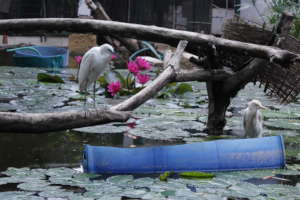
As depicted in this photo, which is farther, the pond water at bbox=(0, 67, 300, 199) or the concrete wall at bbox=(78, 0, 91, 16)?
the concrete wall at bbox=(78, 0, 91, 16)

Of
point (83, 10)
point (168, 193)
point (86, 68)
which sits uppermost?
point (83, 10)

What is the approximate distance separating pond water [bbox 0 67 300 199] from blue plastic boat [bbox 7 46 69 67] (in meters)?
3.02

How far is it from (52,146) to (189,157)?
160cm

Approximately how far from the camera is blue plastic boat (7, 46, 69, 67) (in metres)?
13.5

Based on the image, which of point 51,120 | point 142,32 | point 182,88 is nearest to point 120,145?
point 142,32

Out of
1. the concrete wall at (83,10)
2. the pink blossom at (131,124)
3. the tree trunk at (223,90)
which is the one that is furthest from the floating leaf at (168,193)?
the concrete wall at (83,10)

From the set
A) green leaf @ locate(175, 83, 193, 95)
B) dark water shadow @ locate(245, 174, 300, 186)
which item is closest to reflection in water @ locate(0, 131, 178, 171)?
dark water shadow @ locate(245, 174, 300, 186)

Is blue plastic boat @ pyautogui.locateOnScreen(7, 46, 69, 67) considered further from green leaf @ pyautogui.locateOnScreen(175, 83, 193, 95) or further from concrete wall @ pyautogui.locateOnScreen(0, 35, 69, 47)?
concrete wall @ pyautogui.locateOnScreen(0, 35, 69, 47)

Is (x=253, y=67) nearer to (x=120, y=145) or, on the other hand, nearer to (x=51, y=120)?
(x=120, y=145)

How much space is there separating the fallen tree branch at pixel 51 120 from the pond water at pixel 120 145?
630 mm

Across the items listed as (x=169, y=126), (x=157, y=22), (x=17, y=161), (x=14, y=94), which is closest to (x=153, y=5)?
(x=157, y=22)

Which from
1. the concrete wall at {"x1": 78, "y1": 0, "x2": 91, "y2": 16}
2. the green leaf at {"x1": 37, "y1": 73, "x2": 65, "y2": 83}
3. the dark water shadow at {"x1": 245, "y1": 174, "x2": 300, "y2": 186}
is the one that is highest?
the concrete wall at {"x1": 78, "y1": 0, "x2": 91, "y2": 16}

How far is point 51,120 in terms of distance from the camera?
3.68 meters

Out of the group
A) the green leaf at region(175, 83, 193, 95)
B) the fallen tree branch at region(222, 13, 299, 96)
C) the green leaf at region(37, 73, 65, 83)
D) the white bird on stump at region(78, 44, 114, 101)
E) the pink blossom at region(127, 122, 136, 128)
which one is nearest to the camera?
the fallen tree branch at region(222, 13, 299, 96)
